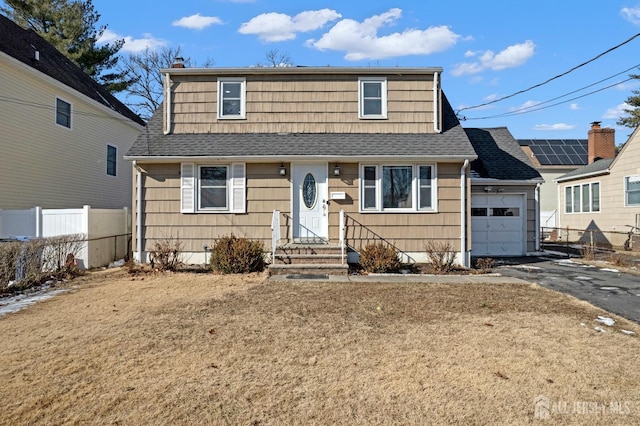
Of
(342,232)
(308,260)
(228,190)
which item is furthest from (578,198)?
(228,190)

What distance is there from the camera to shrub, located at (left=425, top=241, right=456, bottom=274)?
30.9ft

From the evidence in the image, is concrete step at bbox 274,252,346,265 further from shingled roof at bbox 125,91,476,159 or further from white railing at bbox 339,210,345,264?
shingled roof at bbox 125,91,476,159

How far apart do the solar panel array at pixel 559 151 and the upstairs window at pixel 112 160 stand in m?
24.9

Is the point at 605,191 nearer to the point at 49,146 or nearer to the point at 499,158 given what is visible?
the point at 499,158

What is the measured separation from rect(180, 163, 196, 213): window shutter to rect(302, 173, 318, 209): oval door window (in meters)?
2.86

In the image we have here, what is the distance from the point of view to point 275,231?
959 cm

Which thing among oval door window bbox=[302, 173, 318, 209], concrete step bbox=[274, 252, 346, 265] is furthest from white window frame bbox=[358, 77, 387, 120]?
concrete step bbox=[274, 252, 346, 265]

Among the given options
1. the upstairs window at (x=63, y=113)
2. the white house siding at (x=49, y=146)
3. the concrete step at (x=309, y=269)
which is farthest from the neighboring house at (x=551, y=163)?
the upstairs window at (x=63, y=113)

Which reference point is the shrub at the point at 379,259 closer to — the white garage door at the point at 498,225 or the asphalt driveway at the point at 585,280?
the asphalt driveway at the point at 585,280

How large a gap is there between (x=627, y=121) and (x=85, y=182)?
1363 inches

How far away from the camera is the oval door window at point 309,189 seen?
1043cm

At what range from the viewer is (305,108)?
36.0ft

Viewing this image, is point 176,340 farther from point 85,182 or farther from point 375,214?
point 85,182

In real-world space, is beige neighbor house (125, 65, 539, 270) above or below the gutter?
below
